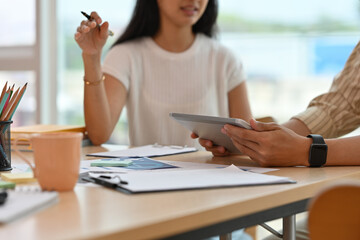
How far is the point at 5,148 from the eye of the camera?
119cm

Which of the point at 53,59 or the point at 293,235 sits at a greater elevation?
the point at 53,59

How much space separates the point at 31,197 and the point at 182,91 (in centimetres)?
144

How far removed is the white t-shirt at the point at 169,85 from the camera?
2133 millimetres

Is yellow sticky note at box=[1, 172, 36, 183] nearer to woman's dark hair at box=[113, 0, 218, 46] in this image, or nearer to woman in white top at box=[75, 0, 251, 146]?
woman in white top at box=[75, 0, 251, 146]

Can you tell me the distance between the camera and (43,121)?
376 cm

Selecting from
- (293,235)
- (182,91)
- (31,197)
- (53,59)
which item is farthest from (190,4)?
(53,59)

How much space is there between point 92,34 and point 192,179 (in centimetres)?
80

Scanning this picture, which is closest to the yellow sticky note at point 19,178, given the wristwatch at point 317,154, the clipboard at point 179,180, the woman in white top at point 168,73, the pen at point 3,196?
the clipboard at point 179,180

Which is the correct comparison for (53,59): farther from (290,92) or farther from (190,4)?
(190,4)

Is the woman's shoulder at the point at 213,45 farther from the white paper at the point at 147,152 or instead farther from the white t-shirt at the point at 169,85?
the white paper at the point at 147,152

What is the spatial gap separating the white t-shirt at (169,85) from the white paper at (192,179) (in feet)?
3.47

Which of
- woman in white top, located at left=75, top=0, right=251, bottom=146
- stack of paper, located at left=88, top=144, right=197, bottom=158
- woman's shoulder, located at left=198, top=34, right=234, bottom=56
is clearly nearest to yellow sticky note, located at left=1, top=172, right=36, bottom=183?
stack of paper, located at left=88, top=144, right=197, bottom=158

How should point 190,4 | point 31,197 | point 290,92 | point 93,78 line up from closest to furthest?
point 31,197
point 93,78
point 190,4
point 290,92

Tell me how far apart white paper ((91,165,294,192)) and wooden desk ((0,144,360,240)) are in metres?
0.02
